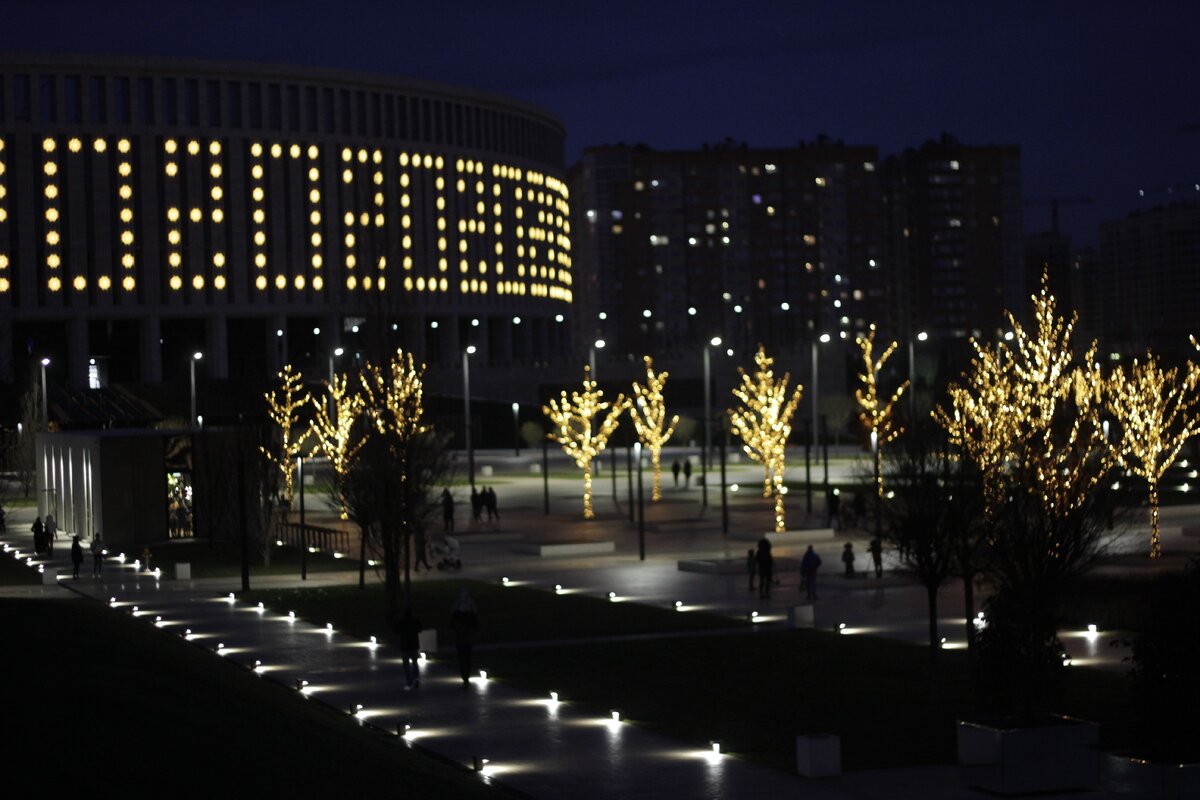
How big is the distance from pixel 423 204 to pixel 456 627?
109 m

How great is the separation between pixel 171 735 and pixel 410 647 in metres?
7.58

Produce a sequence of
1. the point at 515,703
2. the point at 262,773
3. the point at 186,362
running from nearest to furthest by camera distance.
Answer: the point at 262,773
the point at 515,703
the point at 186,362

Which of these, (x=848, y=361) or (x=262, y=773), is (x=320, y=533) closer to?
(x=262, y=773)

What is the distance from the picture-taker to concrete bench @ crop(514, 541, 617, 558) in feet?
155

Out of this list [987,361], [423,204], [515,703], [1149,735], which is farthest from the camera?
[423,204]

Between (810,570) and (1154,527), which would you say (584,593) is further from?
(1154,527)

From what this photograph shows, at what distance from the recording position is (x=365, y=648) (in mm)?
30953

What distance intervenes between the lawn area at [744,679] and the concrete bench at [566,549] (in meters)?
11.0

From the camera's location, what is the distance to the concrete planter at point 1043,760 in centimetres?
1861

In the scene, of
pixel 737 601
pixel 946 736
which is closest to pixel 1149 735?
pixel 946 736

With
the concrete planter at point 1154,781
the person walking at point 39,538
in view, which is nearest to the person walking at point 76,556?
the person walking at point 39,538

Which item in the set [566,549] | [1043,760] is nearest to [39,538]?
[566,549]

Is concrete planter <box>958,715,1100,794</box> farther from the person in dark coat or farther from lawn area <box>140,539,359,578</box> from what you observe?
lawn area <box>140,539,359,578</box>

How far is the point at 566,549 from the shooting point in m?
47.6
